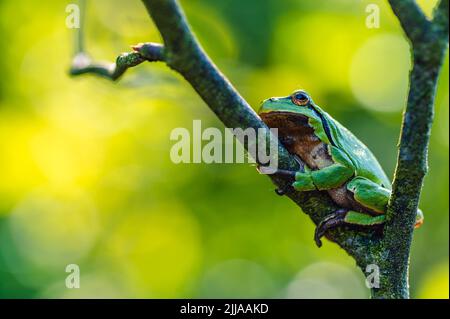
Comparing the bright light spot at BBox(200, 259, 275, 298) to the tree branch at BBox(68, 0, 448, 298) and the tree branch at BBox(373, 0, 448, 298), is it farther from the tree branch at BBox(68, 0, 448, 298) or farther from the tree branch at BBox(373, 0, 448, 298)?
the tree branch at BBox(373, 0, 448, 298)

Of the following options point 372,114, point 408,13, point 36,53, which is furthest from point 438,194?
point 408,13

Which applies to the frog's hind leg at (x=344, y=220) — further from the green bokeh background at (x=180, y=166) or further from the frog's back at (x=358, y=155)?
the green bokeh background at (x=180, y=166)

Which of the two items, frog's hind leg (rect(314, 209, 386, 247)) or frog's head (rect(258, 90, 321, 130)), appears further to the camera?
frog's head (rect(258, 90, 321, 130))

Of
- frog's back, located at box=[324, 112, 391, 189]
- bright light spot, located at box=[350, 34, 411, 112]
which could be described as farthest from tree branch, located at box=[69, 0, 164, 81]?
bright light spot, located at box=[350, 34, 411, 112]

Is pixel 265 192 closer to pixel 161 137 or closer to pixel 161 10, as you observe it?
pixel 161 137

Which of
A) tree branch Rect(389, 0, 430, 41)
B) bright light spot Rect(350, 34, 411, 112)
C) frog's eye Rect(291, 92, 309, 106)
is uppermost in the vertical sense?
bright light spot Rect(350, 34, 411, 112)

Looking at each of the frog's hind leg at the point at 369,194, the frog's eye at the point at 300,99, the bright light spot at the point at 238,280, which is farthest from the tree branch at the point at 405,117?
the bright light spot at the point at 238,280

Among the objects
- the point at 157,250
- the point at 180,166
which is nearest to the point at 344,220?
the point at 180,166
